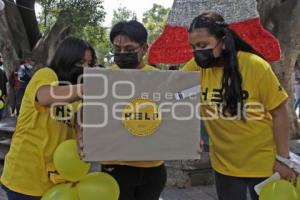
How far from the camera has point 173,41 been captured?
5.10m

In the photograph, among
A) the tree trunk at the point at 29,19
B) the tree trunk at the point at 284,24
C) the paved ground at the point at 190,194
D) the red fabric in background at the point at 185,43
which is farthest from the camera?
the tree trunk at the point at 29,19

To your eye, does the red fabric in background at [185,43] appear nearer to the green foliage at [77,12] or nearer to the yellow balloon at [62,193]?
the yellow balloon at [62,193]

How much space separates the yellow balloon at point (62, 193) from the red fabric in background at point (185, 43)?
248 cm

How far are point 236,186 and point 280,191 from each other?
34cm

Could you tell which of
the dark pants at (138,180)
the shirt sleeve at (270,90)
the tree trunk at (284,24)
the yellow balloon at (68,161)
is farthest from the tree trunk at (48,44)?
the shirt sleeve at (270,90)

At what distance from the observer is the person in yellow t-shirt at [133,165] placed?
99.7 inches

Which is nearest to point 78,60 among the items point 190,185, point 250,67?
point 250,67

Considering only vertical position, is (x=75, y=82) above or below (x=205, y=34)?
below

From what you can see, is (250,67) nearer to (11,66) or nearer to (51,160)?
(51,160)

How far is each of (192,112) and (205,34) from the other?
50 centimetres

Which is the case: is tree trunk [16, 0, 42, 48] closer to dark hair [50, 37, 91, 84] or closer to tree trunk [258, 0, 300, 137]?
tree trunk [258, 0, 300, 137]

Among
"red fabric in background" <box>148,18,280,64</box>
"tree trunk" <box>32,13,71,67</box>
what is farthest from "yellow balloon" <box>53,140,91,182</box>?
"tree trunk" <box>32,13,71,67</box>

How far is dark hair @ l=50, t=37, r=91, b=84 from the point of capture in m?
2.39

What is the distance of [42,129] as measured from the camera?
242 cm
